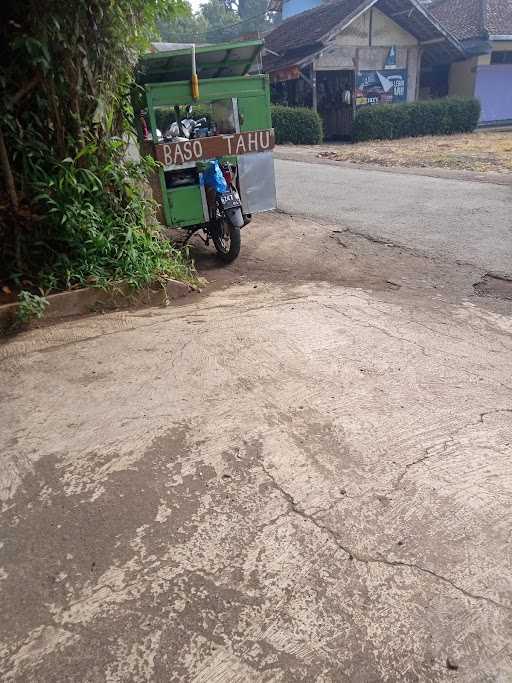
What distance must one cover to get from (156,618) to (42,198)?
3.34m

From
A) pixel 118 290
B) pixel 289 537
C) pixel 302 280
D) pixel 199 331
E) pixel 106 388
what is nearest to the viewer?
pixel 289 537

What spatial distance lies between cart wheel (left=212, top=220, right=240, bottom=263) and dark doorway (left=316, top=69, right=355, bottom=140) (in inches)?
663

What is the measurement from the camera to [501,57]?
75.3 feet

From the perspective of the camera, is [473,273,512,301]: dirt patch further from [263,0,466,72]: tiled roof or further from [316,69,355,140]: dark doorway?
[263,0,466,72]: tiled roof

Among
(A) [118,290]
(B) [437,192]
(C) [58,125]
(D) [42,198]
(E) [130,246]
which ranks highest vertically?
(C) [58,125]

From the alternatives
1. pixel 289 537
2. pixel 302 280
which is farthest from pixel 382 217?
pixel 289 537

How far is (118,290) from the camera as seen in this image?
432cm

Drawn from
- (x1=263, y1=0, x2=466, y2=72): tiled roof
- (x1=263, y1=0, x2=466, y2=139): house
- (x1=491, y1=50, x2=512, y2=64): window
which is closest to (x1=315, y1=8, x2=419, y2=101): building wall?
(x1=263, y1=0, x2=466, y2=139): house

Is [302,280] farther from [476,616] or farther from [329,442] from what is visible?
[476,616]

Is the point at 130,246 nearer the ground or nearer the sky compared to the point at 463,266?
nearer the sky

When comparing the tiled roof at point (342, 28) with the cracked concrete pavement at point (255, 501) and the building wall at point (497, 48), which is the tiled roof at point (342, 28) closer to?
the building wall at point (497, 48)

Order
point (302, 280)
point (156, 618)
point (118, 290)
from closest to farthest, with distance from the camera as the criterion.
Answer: point (156, 618) → point (118, 290) → point (302, 280)

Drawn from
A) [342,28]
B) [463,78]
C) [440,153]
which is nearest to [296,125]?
[342,28]

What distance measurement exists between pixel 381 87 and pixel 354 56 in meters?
1.74
